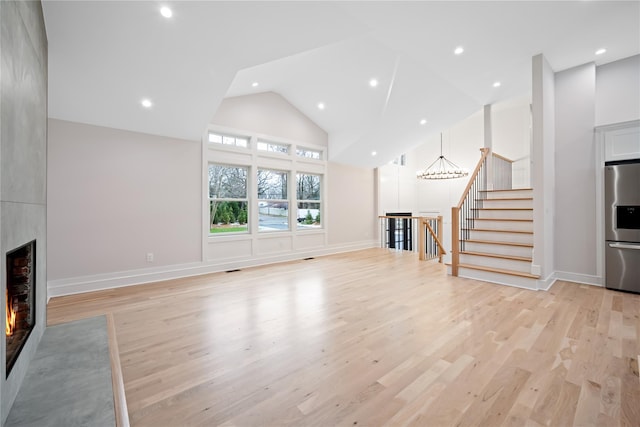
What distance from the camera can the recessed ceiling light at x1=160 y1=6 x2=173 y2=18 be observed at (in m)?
2.59

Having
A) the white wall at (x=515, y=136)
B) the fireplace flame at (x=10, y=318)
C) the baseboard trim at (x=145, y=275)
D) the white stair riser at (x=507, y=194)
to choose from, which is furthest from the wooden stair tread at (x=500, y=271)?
the fireplace flame at (x=10, y=318)

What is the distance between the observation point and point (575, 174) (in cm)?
425

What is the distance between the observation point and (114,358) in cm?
206

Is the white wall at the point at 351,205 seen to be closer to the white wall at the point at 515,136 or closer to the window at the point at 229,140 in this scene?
the window at the point at 229,140

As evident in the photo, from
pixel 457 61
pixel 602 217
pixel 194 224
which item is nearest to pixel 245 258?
pixel 194 224

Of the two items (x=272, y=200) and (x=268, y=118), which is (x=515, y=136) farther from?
(x=272, y=200)

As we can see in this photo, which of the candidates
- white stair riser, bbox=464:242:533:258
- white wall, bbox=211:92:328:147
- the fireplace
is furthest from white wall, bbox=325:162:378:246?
the fireplace

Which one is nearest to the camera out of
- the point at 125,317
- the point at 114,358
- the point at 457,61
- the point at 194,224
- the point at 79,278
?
the point at 114,358

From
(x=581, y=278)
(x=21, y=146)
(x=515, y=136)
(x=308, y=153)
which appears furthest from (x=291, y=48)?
(x=515, y=136)

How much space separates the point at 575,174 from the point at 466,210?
164cm

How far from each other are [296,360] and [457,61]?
4584 millimetres

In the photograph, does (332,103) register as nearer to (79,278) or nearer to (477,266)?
(477,266)

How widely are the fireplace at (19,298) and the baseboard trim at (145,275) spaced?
89.2 inches

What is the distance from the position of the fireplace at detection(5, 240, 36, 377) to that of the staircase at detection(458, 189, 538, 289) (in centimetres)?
498
